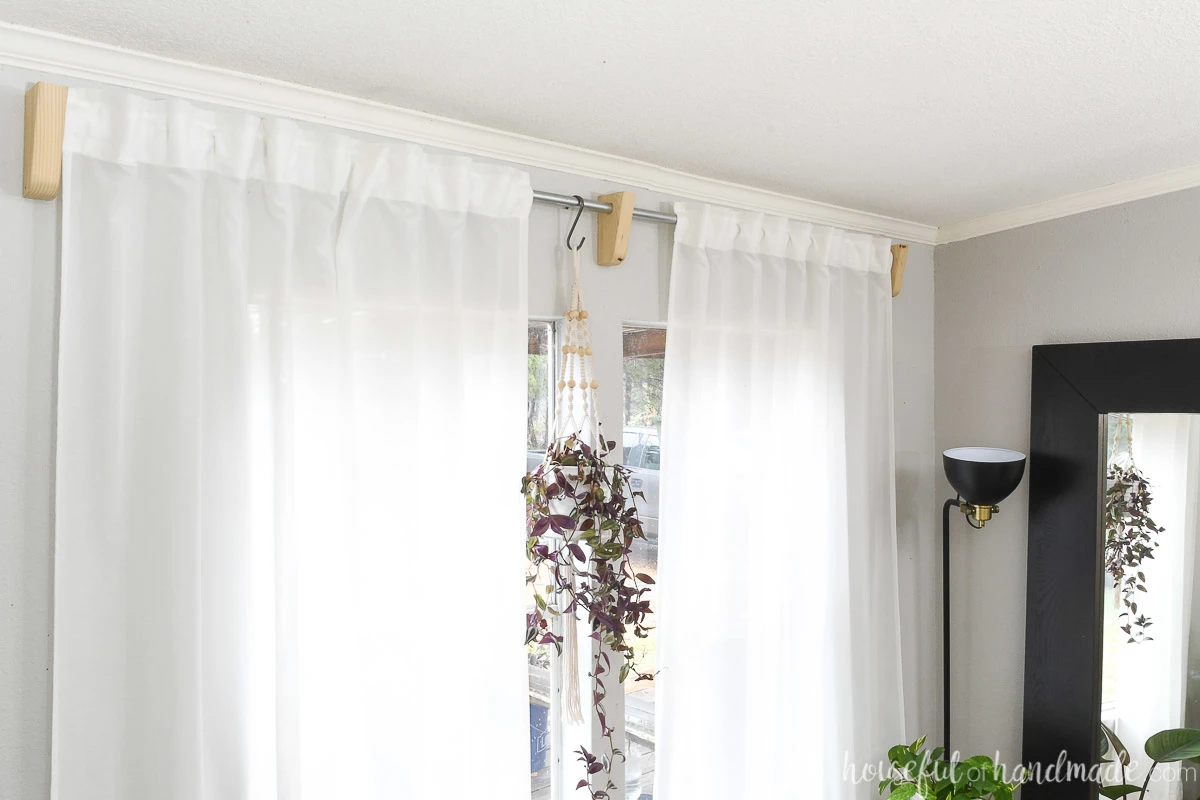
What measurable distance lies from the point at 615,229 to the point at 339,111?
666mm

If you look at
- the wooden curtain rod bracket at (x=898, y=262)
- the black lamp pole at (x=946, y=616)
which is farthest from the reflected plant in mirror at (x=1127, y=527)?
the wooden curtain rod bracket at (x=898, y=262)

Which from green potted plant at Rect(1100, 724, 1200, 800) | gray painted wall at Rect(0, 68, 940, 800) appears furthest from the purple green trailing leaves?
green potted plant at Rect(1100, 724, 1200, 800)

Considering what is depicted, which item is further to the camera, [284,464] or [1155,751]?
[1155,751]

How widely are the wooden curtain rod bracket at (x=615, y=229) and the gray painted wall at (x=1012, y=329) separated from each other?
1.33 metres

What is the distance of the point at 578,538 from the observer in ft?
5.91

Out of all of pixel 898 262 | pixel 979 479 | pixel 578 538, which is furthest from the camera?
pixel 898 262

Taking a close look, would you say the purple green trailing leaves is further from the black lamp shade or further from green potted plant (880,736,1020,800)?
the black lamp shade

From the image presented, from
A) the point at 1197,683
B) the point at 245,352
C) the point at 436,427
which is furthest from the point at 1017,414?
the point at 245,352

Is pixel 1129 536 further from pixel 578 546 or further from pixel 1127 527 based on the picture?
pixel 578 546

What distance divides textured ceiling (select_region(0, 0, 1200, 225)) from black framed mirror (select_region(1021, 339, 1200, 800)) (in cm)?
59

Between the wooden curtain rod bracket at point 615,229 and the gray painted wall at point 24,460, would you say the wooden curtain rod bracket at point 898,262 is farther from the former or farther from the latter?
the gray painted wall at point 24,460

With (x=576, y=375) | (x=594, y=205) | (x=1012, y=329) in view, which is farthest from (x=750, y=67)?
(x=1012, y=329)

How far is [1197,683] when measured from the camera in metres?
2.20

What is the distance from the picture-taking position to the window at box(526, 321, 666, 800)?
6.61 ft
